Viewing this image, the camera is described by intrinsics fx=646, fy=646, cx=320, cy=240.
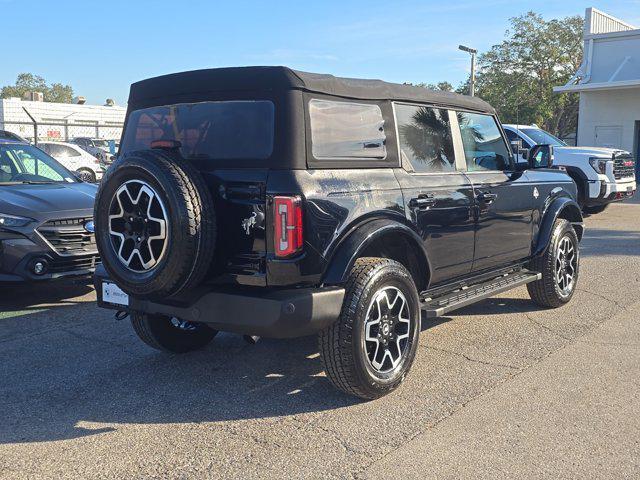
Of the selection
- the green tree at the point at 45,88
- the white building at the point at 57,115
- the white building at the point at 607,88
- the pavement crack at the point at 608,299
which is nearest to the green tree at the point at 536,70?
the white building at the point at 607,88

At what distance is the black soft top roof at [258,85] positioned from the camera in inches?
150

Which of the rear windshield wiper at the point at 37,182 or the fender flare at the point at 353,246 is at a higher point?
the rear windshield wiper at the point at 37,182

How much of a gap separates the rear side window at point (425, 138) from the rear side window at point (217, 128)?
3.72 feet

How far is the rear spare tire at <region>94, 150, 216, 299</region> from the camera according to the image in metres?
3.53

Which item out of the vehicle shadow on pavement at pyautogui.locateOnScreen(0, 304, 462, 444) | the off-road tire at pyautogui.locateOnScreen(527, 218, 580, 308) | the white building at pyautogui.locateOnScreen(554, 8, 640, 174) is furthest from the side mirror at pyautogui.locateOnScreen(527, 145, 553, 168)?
the white building at pyautogui.locateOnScreen(554, 8, 640, 174)

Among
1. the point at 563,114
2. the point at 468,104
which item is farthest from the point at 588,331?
the point at 563,114

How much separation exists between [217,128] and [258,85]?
0.38 m

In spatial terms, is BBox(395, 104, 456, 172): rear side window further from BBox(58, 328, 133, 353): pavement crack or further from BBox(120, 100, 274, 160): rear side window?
BBox(58, 328, 133, 353): pavement crack

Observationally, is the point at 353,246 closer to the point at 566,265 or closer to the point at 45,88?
the point at 566,265

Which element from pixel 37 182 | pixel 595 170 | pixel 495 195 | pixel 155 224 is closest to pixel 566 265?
pixel 495 195

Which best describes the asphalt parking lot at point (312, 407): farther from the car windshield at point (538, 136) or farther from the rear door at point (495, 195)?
the car windshield at point (538, 136)

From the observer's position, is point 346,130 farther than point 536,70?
No

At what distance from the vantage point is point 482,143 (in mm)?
5527

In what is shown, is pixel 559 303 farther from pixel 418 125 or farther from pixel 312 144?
pixel 312 144
